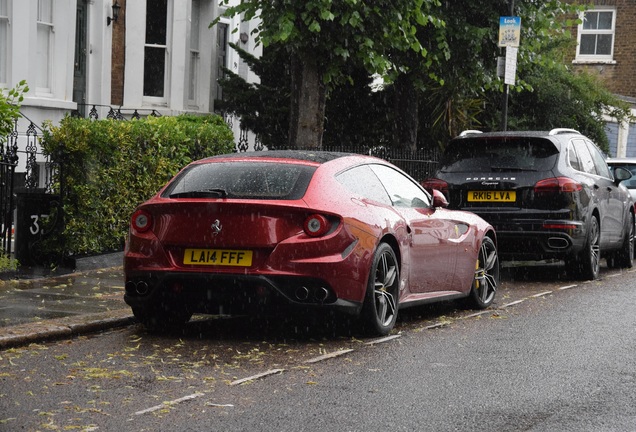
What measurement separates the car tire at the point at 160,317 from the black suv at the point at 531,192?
5.29 meters

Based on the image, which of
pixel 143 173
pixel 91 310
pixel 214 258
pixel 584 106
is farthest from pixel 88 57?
pixel 584 106

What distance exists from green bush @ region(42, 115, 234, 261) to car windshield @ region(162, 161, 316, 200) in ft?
11.5

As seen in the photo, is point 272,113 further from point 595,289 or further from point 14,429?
point 14,429

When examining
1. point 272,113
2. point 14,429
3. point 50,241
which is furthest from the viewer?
point 272,113

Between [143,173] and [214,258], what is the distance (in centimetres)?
508

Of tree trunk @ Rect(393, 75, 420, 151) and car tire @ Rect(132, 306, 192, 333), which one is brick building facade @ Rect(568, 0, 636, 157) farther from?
car tire @ Rect(132, 306, 192, 333)

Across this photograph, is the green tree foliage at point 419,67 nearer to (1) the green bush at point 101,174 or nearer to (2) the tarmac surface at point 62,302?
(1) the green bush at point 101,174

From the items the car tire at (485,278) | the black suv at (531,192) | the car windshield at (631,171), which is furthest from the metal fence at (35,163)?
the car tire at (485,278)

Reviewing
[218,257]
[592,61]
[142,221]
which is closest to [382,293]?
[218,257]

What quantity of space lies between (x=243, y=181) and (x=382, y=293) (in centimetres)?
138

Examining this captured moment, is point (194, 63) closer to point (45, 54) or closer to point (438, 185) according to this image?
point (45, 54)

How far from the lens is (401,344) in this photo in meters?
8.61

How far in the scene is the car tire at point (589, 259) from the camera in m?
13.8

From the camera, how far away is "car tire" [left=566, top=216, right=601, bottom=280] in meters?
13.8
